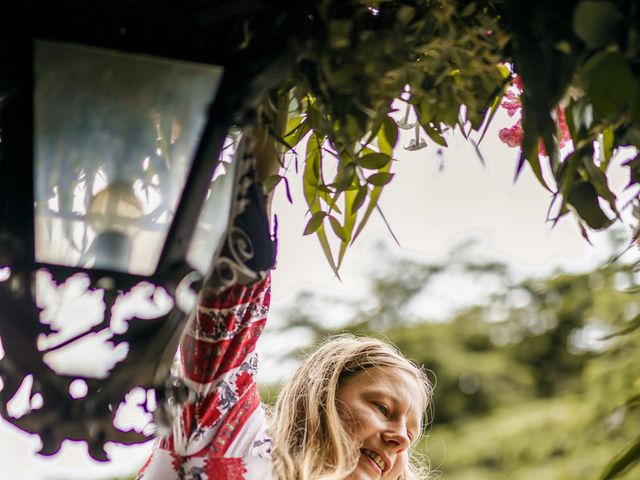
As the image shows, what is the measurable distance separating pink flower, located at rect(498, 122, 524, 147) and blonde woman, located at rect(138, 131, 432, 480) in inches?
11.6

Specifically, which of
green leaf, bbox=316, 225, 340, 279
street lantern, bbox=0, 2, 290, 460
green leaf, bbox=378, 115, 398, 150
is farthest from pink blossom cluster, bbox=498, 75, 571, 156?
street lantern, bbox=0, 2, 290, 460

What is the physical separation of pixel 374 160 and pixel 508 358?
9.30m

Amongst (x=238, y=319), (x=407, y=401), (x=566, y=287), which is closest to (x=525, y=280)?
(x=566, y=287)

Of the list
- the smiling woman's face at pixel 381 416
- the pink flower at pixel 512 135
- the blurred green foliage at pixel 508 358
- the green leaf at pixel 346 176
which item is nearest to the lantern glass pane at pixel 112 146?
the green leaf at pixel 346 176

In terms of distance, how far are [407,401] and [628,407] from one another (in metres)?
0.83

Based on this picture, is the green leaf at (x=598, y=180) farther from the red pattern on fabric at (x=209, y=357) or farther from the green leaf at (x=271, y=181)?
the red pattern on fabric at (x=209, y=357)

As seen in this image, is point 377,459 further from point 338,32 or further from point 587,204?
point 338,32

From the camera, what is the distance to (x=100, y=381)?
0.70 m

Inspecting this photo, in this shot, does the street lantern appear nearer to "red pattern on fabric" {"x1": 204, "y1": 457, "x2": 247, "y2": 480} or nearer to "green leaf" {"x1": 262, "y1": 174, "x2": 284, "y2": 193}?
"green leaf" {"x1": 262, "y1": 174, "x2": 284, "y2": 193}

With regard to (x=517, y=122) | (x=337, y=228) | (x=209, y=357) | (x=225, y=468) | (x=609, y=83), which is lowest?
(x=225, y=468)

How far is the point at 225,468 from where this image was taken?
113cm

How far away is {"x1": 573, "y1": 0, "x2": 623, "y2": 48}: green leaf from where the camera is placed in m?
0.62

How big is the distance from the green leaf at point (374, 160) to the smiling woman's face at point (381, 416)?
29.3 inches

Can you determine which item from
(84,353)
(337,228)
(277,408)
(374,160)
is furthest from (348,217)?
(277,408)
